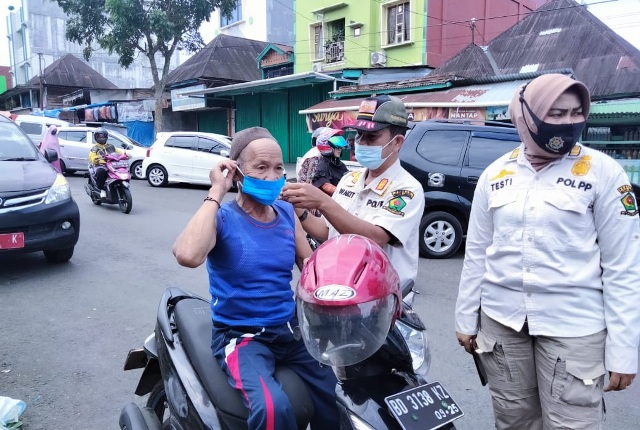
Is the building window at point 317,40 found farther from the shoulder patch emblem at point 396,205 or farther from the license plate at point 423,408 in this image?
the license plate at point 423,408

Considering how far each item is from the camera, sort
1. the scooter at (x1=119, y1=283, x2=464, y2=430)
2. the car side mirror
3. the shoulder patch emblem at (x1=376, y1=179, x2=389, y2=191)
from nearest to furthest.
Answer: the scooter at (x1=119, y1=283, x2=464, y2=430) < the shoulder patch emblem at (x1=376, y1=179, x2=389, y2=191) < the car side mirror

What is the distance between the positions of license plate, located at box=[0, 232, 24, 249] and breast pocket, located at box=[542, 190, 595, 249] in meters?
5.23

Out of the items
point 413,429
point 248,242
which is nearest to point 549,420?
point 413,429

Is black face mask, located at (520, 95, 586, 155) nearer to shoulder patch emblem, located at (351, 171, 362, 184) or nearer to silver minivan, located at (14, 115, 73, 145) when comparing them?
shoulder patch emblem, located at (351, 171, 362, 184)

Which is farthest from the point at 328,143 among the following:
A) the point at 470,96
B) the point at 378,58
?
the point at 378,58

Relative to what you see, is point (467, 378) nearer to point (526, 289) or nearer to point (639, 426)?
point (639, 426)

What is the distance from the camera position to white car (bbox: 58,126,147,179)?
1580cm

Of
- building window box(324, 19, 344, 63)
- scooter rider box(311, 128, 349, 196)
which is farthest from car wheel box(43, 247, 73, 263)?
building window box(324, 19, 344, 63)

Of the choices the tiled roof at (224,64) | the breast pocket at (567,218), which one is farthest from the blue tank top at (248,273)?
the tiled roof at (224,64)

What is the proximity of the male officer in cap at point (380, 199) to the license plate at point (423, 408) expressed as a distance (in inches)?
26.2

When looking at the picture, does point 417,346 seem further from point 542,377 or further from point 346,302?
point 346,302

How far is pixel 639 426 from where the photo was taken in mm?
2959

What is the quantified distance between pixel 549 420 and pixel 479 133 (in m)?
5.68

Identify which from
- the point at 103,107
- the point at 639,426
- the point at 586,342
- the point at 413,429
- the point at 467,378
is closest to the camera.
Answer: the point at 413,429
